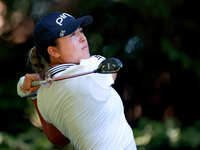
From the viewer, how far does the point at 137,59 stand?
10.7 feet

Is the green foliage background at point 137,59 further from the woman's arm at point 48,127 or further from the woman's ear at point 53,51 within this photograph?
the woman's ear at point 53,51

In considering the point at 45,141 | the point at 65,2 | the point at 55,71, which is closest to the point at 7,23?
the point at 65,2

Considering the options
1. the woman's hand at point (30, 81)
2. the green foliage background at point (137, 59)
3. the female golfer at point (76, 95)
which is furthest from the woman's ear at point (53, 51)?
the green foliage background at point (137, 59)

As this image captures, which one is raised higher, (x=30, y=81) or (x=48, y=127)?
(x=30, y=81)

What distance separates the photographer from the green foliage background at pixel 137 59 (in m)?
3.06

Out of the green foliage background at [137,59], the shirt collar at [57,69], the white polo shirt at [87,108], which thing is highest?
the shirt collar at [57,69]

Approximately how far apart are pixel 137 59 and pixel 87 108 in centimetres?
197

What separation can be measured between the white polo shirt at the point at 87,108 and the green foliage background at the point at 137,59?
155 cm

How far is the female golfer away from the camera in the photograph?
134 cm

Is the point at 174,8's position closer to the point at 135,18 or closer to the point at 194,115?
the point at 135,18

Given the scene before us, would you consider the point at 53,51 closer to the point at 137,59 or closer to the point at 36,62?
the point at 36,62

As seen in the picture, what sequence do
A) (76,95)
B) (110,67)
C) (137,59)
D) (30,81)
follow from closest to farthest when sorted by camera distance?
(110,67) → (76,95) → (30,81) → (137,59)

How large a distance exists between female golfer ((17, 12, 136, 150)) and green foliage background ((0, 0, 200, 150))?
150 cm

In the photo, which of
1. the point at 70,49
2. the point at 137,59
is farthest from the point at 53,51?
the point at 137,59
